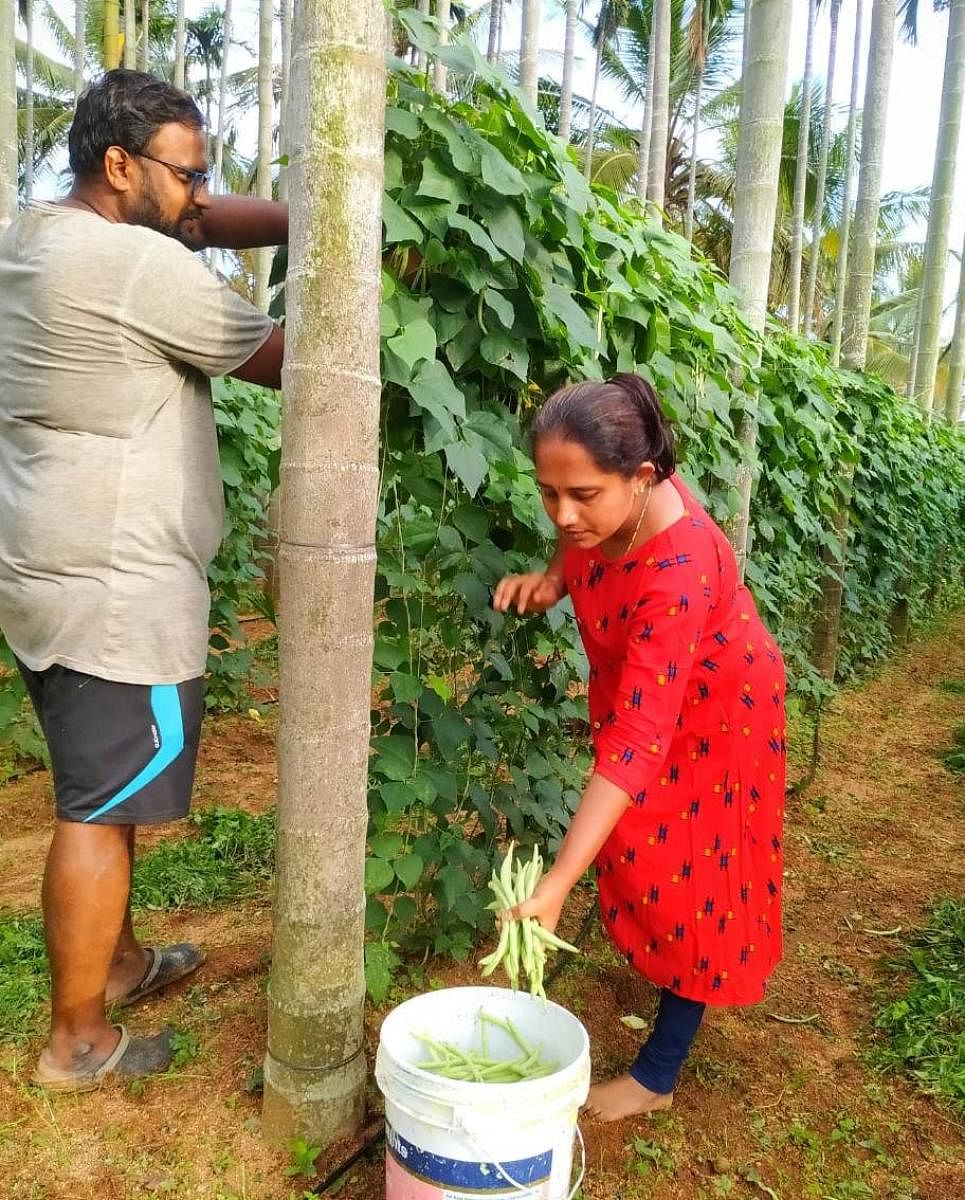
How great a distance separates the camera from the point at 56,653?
1.76 meters

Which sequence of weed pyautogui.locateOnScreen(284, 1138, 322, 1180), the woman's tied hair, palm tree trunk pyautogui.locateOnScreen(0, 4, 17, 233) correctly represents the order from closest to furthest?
1. the woman's tied hair
2. weed pyautogui.locateOnScreen(284, 1138, 322, 1180)
3. palm tree trunk pyautogui.locateOnScreen(0, 4, 17, 233)

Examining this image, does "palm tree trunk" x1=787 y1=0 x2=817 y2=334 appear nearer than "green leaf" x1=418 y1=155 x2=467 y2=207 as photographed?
No

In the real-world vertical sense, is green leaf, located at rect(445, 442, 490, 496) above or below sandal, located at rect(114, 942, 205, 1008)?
above

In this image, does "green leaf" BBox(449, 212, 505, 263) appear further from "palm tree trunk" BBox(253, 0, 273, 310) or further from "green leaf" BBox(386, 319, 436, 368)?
"palm tree trunk" BBox(253, 0, 273, 310)

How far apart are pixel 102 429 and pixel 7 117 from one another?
3960 mm

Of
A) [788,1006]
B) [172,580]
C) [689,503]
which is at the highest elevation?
[689,503]

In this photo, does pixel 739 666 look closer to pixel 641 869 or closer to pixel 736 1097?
pixel 641 869

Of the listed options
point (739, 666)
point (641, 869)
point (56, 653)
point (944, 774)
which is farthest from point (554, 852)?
point (944, 774)

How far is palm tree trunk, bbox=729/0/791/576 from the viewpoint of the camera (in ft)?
9.73

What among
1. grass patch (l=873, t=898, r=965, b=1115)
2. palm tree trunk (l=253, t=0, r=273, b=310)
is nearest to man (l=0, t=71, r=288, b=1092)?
grass patch (l=873, t=898, r=965, b=1115)

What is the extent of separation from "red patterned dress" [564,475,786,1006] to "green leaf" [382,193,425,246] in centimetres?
69

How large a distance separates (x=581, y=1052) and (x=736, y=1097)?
3.02 feet

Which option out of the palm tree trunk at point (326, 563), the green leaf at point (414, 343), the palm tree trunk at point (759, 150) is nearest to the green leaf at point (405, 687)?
the palm tree trunk at point (326, 563)

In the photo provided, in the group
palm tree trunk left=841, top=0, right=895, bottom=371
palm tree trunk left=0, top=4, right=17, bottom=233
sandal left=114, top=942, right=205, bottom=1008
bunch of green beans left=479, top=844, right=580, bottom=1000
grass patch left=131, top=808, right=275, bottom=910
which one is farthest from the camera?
palm tree trunk left=841, top=0, right=895, bottom=371
